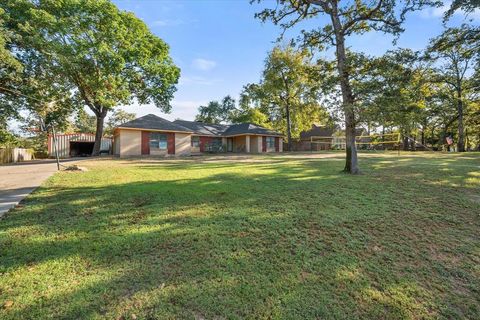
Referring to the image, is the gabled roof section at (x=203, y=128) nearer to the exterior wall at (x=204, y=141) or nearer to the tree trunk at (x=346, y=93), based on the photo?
the exterior wall at (x=204, y=141)

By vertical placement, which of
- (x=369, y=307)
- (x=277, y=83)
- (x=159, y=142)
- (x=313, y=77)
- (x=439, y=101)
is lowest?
(x=369, y=307)

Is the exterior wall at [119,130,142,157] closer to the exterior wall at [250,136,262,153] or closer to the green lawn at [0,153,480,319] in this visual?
the exterior wall at [250,136,262,153]

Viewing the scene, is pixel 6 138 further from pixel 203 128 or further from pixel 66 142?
pixel 203 128

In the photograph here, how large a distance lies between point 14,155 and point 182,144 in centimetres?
1345

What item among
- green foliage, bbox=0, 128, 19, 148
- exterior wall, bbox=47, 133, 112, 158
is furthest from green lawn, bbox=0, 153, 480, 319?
exterior wall, bbox=47, 133, 112, 158

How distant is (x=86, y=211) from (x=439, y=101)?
3303 centimetres

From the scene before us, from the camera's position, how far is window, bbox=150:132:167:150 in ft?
70.6

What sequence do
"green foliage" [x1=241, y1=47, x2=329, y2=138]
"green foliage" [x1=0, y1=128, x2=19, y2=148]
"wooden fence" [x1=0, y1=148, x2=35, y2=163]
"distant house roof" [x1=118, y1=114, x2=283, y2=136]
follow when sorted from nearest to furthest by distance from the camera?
"wooden fence" [x1=0, y1=148, x2=35, y2=163]
"green foliage" [x1=0, y1=128, x2=19, y2=148]
"distant house roof" [x1=118, y1=114, x2=283, y2=136]
"green foliage" [x1=241, y1=47, x2=329, y2=138]

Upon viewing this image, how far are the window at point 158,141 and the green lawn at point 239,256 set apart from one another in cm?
1596

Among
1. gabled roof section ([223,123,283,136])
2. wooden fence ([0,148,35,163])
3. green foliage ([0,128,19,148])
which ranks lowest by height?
wooden fence ([0,148,35,163])

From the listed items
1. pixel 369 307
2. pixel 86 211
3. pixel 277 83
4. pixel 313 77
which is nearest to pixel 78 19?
pixel 313 77

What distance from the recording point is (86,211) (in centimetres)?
476

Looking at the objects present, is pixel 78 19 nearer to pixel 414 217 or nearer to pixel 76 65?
pixel 76 65

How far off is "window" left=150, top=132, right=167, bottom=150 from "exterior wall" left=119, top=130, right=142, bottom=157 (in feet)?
3.50
